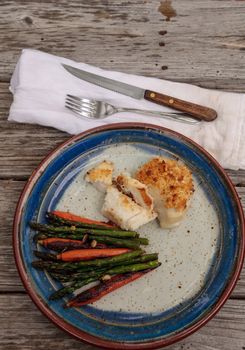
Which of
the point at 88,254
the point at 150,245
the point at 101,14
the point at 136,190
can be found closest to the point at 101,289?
the point at 88,254

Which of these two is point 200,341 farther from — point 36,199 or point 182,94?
point 182,94

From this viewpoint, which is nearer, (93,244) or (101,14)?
(93,244)

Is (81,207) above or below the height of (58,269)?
above

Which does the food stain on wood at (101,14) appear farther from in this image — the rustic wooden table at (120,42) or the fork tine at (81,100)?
the fork tine at (81,100)

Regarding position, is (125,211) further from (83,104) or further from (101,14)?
(101,14)

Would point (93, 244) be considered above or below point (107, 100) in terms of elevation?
below

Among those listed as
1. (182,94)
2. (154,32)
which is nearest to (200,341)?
(182,94)
